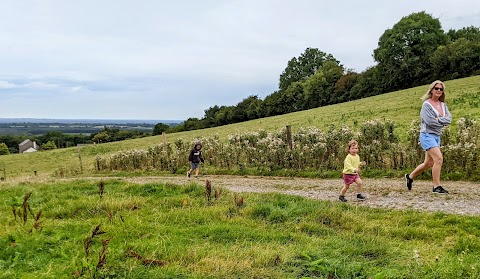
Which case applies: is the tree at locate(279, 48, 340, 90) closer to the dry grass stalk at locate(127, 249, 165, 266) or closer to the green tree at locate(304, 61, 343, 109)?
the green tree at locate(304, 61, 343, 109)

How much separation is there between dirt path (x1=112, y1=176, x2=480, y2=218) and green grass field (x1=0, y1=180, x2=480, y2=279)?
2.78ft

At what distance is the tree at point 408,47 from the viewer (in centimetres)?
5772

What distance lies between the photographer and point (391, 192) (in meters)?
9.23

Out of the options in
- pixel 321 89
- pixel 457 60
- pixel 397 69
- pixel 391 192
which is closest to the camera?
pixel 391 192

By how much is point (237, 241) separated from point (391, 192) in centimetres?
511

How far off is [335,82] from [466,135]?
207ft

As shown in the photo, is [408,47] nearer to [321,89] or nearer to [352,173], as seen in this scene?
[321,89]

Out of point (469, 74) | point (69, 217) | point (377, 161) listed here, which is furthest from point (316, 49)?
point (69, 217)

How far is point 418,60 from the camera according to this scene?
57406 mm

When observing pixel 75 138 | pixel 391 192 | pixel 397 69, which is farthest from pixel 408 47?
pixel 75 138

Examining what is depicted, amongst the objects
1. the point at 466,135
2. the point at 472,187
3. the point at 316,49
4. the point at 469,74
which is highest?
the point at 316,49

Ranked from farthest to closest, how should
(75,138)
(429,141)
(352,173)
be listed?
(75,138) < (352,173) < (429,141)

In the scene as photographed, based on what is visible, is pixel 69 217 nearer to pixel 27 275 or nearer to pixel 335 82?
pixel 27 275

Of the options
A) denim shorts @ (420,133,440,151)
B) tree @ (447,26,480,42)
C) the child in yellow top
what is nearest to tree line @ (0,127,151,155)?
tree @ (447,26,480,42)
